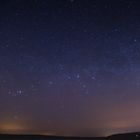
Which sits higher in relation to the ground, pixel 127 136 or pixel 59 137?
pixel 59 137

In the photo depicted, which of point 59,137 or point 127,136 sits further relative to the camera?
point 127,136

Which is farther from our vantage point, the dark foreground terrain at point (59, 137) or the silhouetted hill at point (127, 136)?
the silhouetted hill at point (127, 136)

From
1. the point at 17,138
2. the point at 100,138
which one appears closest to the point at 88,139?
the point at 100,138

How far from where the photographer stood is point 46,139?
49.2 metres

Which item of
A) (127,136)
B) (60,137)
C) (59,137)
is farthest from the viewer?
(127,136)

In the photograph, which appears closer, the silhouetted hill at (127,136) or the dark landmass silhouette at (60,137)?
the dark landmass silhouette at (60,137)

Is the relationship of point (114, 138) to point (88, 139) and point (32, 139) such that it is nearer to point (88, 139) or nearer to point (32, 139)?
point (88, 139)

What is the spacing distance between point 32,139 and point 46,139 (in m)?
1.97

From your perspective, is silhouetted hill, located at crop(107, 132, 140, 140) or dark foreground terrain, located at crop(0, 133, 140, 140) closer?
dark foreground terrain, located at crop(0, 133, 140, 140)

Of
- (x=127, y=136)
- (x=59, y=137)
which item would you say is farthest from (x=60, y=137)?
(x=127, y=136)

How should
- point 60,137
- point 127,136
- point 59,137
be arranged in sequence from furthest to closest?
point 127,136 < point 60,137 < point 59,137

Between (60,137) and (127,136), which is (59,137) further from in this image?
(127,136)

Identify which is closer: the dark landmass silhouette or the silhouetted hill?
the dark landmass silhouette

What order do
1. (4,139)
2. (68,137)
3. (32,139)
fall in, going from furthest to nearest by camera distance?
(68,137) < (32,139) < (4,139)
